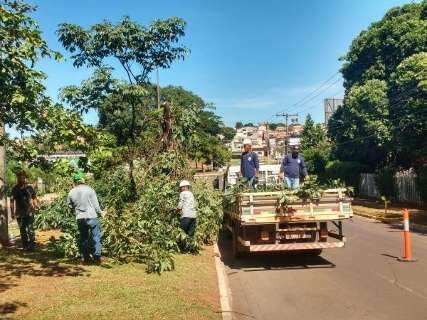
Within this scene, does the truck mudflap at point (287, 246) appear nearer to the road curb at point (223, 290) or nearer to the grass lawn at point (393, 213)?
the road curb at point (223, 290)

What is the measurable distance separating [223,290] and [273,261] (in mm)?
3668

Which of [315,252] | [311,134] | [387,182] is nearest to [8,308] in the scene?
[315,252]

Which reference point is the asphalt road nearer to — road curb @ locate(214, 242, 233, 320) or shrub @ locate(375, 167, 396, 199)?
road curb @ locate(214, 242, 233, 320)

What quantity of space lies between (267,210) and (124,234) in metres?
2.94

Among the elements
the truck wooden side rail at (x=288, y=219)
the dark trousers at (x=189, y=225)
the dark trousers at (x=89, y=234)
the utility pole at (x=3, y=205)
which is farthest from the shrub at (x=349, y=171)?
the dark trousers at (x=89, y=234)

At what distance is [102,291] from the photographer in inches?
328

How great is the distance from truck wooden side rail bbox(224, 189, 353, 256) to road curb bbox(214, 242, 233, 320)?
73 centimetres

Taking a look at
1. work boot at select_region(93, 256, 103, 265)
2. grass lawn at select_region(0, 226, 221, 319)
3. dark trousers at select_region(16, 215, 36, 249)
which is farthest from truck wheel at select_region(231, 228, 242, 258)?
dark trousers at select_region(16, 215, 36, 249)

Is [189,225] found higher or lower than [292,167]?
lower

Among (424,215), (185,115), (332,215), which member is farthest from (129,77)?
(424,215)

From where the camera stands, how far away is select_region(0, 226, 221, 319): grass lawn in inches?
285

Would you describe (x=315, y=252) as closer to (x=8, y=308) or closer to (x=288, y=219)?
(x=288, y=219)

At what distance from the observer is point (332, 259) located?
12.6 metres

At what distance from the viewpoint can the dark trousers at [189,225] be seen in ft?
40.7
